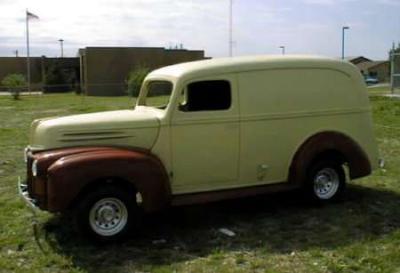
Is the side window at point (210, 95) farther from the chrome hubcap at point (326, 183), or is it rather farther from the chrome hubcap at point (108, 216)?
the chrome hubcap at point (326, 183)

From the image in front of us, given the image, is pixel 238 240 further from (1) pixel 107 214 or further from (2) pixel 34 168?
(2) pixel 34 168

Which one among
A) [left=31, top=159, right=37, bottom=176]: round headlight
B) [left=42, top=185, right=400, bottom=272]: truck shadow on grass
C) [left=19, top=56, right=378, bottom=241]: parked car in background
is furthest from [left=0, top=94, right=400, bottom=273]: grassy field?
[left=31, top=159, right=37, bottom=176]: round headlight

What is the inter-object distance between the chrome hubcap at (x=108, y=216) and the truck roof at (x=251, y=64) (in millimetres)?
1700

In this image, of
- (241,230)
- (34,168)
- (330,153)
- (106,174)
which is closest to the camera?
(106,174)

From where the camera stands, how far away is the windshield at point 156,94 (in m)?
7.39

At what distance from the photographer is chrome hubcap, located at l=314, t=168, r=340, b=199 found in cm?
754

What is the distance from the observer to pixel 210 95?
694cm

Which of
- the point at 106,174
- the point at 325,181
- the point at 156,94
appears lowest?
the point at 325,181

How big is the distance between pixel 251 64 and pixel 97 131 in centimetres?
201

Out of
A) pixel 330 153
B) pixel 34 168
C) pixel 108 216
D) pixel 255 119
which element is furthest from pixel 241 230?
pixel 34 168

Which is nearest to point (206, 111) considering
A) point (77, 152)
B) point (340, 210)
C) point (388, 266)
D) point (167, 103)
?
point (167, 103)

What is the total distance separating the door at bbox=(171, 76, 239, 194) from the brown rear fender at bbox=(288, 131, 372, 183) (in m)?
0.85

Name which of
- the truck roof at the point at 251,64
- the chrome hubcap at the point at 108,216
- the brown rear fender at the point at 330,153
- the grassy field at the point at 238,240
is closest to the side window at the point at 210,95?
the truck roof at the point at 251,64

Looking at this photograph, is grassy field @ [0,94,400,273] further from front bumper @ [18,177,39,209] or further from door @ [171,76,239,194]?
door @ [171,76,239,194]
